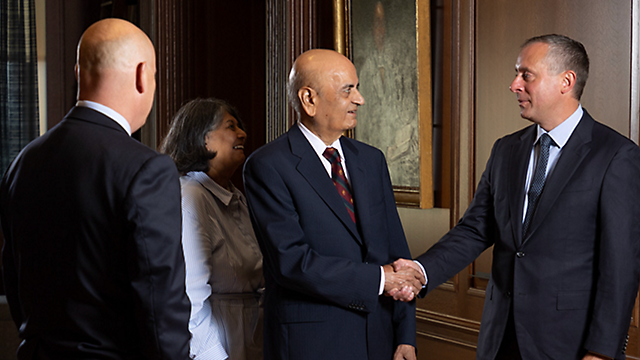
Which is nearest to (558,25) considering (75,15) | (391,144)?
(391,144)

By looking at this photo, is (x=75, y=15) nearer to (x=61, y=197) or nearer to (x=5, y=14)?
(x=5, y=14)

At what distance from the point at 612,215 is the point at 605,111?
115 centimetres

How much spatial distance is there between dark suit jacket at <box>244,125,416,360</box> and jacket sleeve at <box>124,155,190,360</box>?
57 cm

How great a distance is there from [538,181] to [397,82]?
173cm

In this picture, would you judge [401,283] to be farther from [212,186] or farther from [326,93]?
[212,186]

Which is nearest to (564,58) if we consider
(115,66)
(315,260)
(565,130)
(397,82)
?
(565,130)

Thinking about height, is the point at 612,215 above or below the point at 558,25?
below

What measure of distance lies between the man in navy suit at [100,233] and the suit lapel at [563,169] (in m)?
1.40

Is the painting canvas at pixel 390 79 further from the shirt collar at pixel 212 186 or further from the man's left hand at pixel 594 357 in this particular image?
the man's left hand at pixel 594 357

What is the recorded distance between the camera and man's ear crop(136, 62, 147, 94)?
149 cm

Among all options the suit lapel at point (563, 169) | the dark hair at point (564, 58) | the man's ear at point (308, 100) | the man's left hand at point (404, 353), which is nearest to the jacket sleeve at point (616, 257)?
the suit lapel at point (563, 169)

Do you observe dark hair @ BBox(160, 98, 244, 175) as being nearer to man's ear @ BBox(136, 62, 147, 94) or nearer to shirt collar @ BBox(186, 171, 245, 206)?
shirt collar @ BBox(186, 171, 245, 206)

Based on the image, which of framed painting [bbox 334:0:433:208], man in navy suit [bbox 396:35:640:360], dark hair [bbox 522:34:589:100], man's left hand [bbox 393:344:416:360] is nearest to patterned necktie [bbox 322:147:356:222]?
man in navy suit [bbox 396:35:640:360]

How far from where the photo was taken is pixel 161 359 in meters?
1.41
